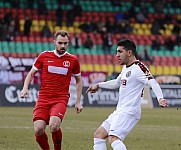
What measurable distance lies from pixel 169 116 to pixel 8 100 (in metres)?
7.13

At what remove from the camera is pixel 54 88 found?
37.9 feet

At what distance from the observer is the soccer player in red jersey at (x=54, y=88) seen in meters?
11.3

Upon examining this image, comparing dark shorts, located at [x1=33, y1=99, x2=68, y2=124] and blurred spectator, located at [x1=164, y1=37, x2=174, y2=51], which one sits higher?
blurred spectator, located at [x1=164, y1=37, x2=174, y2=51]

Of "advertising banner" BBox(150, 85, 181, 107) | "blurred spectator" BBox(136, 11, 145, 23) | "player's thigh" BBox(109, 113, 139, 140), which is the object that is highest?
"blurred spectator" BBox(136, 11, 145, 23)

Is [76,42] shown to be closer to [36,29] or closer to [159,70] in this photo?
[36,29]

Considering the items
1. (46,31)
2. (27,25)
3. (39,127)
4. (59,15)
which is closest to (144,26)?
(59,15)

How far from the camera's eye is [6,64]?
1248 inches

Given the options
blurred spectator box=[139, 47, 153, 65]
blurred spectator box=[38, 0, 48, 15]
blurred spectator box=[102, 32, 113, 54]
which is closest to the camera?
blurred spectator box=[139, 47, 153, 65]

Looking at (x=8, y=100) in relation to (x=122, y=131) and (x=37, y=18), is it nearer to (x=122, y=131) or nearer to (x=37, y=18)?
(x=37, y=18)

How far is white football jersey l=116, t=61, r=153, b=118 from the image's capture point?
384 inches

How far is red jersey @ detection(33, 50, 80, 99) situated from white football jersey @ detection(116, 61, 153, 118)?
1.98 metres

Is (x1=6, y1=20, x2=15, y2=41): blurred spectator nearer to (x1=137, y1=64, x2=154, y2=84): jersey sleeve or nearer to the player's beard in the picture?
the player's beard

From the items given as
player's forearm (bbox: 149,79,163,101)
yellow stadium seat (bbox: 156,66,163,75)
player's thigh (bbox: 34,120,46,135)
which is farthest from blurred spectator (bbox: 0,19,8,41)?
player's forearm (bbox: 149,79,163,101)

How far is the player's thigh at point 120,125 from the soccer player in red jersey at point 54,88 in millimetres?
1732
